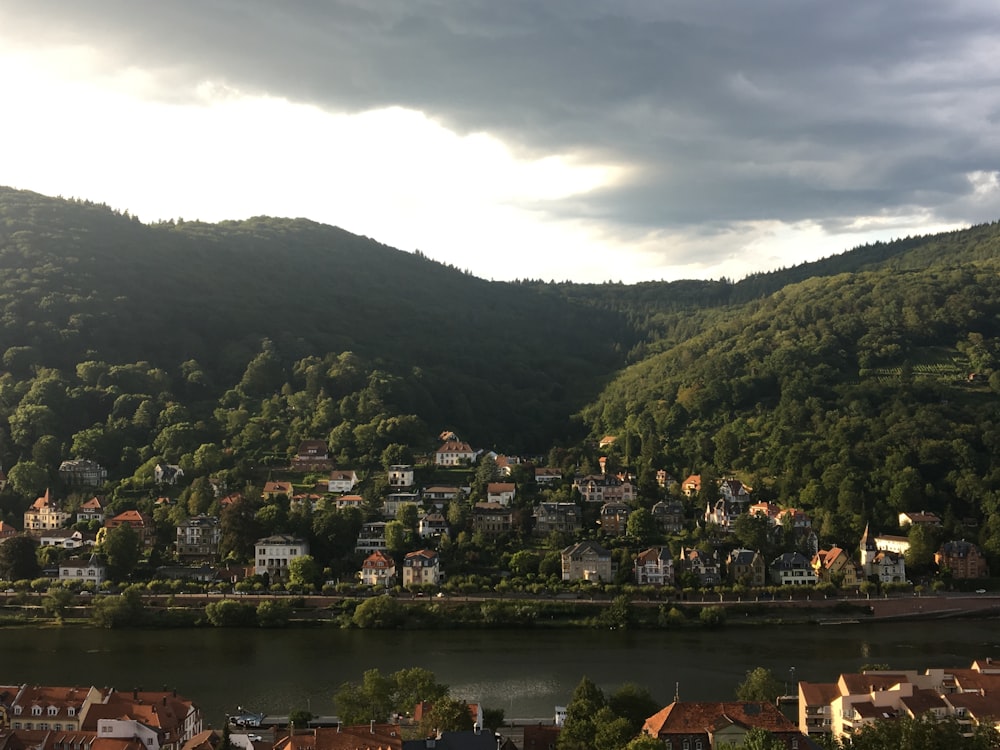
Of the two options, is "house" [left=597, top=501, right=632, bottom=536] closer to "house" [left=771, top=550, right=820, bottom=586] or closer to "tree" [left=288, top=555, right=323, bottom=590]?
"house" [left=771, top=550, right=820, bottom=586]

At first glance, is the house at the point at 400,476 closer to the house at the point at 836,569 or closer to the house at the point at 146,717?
the house at the point at 836,569

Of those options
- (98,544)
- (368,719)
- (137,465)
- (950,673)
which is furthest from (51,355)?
(950,673)

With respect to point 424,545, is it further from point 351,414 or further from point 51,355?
point 51,355

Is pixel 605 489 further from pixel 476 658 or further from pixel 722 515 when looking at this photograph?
pixel 476 658

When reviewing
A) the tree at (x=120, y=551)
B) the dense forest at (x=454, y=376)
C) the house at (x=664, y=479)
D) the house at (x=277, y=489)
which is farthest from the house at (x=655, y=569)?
the tree at (x=120, y=551)

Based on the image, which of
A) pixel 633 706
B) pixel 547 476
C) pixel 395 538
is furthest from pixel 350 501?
pixel 633 706

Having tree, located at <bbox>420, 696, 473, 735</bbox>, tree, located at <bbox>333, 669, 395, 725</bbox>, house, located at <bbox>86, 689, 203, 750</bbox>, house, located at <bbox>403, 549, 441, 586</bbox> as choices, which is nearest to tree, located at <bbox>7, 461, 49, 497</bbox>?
house, located at <bbox>403, 549, 441, 586</bbox>
